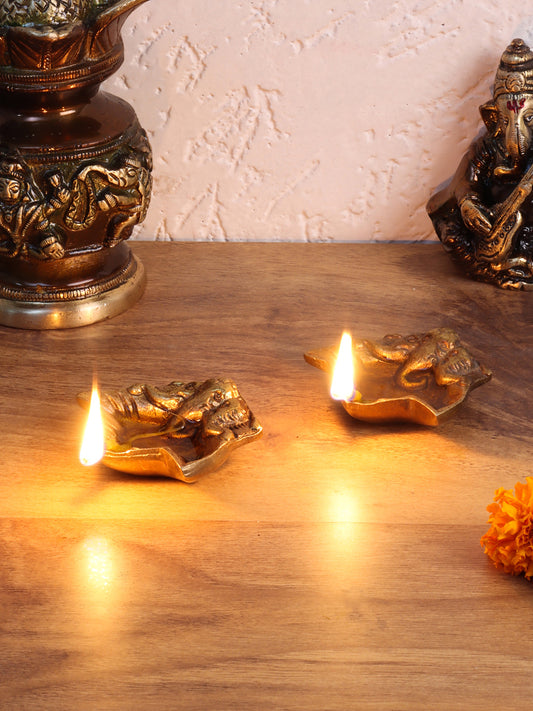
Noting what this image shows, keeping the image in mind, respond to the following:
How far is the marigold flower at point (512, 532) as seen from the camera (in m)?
0.62

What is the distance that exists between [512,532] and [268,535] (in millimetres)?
171

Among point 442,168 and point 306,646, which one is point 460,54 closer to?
point 442,168

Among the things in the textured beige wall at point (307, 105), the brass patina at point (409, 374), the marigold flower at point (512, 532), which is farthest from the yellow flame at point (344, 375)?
the textured beige wall at point (307, 105)

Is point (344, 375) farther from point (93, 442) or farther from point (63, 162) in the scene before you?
point (63, 162)

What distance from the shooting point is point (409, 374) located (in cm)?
82

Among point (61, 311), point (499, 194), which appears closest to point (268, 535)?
point (61, 311)

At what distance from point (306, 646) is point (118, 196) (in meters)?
0.46

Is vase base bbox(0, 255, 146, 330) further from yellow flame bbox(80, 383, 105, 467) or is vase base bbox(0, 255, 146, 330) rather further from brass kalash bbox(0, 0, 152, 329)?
yellow flame bbox(80, 383, 105, 467)

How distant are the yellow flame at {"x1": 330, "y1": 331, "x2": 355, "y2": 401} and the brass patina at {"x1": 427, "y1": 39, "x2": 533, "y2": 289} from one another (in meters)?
0.25

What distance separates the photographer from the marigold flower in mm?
625

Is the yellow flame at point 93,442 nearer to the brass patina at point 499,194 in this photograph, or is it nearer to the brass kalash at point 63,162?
the brass kalash at point 63,162

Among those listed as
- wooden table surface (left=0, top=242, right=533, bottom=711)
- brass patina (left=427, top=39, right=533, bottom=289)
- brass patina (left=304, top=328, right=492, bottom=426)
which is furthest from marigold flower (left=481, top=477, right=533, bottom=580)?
brass patina (left=427, top=39, right=533, bottom=289)

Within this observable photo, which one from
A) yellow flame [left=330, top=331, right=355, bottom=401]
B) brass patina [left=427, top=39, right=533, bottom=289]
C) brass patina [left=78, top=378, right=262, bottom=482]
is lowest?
brass patina [left=78, top=378, right=262, bottom=482]

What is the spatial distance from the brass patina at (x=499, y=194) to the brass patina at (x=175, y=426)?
1.15ft
